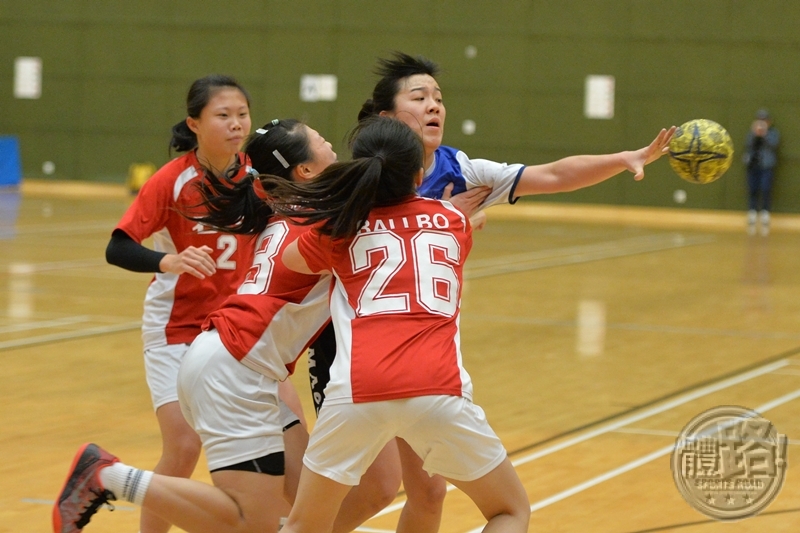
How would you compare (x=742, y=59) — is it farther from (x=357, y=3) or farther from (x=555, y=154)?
(x=357, y=3)

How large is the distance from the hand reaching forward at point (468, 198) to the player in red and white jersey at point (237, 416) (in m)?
0.63

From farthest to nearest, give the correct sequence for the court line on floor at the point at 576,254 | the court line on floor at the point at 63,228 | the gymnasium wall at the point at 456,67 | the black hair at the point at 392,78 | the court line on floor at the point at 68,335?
1. the gymnasium wall at the point at 456,67
2. the court line on floor at the point at 63,228
3. the court line on floor at the point at 576,254
4. the court line on floor at the point at 68,335
5. the black hair at the point at 392,78

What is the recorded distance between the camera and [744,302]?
10.2m

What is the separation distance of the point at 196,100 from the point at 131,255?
0.63 meters

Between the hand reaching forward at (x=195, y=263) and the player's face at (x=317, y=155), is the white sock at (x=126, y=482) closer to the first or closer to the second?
the hand reaching forward at (x=195, y=263)

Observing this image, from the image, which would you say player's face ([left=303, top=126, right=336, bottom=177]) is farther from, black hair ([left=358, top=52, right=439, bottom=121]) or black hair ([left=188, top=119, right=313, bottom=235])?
black hair ([left=358, top=52, right=439, bottom=121])

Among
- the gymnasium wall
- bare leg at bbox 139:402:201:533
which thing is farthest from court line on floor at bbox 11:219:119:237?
bare leg at bbox 139:402:201:533

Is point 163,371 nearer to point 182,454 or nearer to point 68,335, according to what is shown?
point 182,454

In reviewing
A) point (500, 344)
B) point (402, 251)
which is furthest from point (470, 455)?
point (500, 344)

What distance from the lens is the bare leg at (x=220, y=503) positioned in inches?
129

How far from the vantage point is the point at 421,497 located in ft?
12.0

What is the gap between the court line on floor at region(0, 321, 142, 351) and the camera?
788 centimetres

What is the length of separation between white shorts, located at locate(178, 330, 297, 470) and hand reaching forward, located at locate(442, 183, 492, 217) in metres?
0.89

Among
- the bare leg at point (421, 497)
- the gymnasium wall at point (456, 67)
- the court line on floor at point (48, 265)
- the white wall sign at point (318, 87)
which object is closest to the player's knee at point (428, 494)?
the bare leg at point (421, 497)
